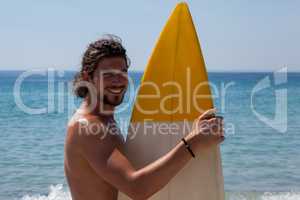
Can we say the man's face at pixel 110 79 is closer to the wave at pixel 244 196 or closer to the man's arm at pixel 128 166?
the man's arm at pixel 128 166

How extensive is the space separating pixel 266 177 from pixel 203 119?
7207mm

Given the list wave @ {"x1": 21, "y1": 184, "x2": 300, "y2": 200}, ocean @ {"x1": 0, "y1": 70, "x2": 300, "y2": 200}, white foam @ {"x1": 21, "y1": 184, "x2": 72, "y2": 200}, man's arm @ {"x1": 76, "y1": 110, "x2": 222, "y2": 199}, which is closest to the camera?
man's arm @ {"x1": 76, "y1": 110, "x2": 222, "y2": 199}

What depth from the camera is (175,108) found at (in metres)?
2.22

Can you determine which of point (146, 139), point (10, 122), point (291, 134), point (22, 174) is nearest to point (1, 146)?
point (22, 174)

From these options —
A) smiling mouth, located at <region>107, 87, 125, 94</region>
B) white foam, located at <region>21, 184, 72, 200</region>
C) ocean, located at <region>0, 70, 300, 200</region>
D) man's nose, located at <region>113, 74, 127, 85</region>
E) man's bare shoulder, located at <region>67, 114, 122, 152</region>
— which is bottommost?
white foam, located at <region>21, 184, 72, 200</region>

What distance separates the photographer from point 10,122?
17.2 m

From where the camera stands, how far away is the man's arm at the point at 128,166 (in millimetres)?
1608

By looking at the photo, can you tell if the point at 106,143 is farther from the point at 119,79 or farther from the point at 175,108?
the point at 175,108

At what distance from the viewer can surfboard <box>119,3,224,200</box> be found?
7.11ft

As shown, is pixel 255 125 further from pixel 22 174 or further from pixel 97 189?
pixel 97 189

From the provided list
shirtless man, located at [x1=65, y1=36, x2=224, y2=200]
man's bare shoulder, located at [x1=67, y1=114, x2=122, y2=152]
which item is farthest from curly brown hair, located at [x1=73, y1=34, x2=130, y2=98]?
man's bare shoulder, located at [x1=67, y1=114, x2=122, y2=152]

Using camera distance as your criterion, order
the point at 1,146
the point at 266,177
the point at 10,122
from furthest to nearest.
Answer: the point at 10,122 < the point at 1,146 < the point at 266,177

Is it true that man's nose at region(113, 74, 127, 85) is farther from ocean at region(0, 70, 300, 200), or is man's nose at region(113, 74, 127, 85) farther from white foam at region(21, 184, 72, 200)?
white foam at region(21, 184, 72, 200)

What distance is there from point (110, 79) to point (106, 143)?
10.6 inches
